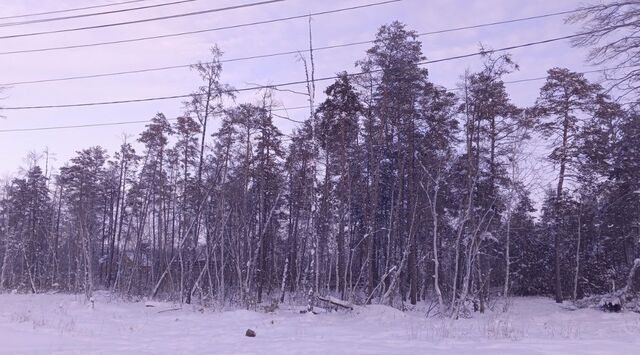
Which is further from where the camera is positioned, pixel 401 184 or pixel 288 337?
pixel 401 184

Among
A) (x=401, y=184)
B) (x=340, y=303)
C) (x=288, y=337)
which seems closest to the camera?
(x=288, y=337)

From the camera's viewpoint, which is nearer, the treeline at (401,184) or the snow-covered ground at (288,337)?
the snow-covered ground at (288,337)

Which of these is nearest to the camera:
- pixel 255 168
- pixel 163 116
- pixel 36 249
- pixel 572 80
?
pixel 572 80

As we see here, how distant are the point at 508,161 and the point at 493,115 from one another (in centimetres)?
236

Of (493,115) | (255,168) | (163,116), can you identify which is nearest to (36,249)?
(163,116)

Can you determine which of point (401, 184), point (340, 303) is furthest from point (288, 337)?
point (401, 184)

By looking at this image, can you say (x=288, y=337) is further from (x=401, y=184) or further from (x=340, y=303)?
(x=401, y=184)

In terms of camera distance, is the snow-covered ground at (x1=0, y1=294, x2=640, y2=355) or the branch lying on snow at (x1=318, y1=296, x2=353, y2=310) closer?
the snow-covered ground at (x1=0, y1=294, x2=640, y2=355)

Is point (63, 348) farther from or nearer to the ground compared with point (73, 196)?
nearer to the ground

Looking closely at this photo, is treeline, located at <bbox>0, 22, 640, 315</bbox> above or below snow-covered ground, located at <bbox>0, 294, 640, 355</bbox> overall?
above

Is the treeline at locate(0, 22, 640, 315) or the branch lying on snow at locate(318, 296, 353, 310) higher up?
the treeline at locate(0, 22, 640, 315)

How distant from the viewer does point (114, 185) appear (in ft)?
141

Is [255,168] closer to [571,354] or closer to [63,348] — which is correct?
[63,348]

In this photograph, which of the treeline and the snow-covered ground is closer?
the snow-covered ground
